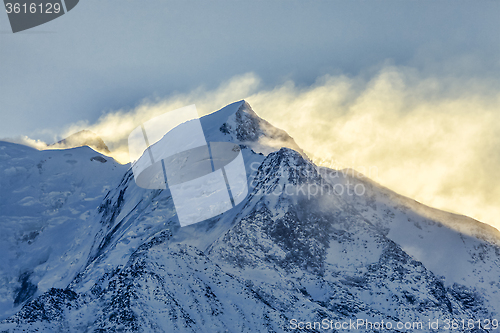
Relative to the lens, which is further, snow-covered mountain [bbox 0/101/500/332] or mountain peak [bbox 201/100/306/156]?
mountain peak [bbox 201/100/306/156]

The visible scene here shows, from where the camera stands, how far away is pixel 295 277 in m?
88.9

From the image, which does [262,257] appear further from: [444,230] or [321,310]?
[444,230]

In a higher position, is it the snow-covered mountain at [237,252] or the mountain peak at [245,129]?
the mountain peak at [245,129]

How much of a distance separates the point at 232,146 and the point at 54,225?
6853 centimetres

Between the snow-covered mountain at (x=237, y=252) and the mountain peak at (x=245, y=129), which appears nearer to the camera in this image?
the snow-covered mountain at (x=237, y=252)

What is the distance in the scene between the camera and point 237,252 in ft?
296

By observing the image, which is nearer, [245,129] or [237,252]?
[237,252]

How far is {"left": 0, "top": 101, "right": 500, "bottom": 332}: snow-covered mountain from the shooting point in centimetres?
6359

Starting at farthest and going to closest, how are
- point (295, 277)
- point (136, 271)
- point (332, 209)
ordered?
point (332, 209) < point (295, 277) < point (136, 271)

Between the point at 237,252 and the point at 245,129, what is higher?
the point at 245,129

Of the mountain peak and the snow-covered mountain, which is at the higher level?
the mountain peak

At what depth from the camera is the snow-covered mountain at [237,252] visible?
6359 cm

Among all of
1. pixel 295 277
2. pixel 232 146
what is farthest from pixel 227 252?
pixel 232 146

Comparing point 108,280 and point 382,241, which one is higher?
point 382,241
